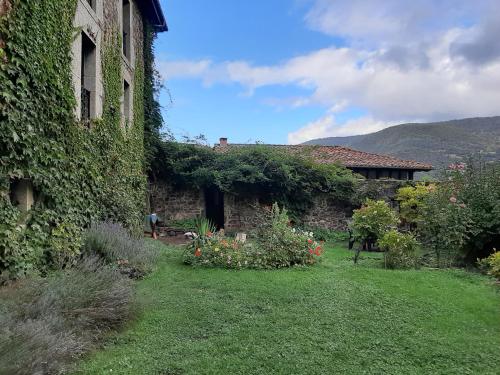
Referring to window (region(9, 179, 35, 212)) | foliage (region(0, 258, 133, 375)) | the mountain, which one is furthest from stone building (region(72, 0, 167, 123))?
the mountain

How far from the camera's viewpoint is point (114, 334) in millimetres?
3867

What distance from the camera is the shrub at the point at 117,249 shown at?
20.4 feet

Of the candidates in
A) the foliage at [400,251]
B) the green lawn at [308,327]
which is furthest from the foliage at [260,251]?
the foliage at [400,251]

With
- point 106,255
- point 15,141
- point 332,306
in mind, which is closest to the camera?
point 15,141

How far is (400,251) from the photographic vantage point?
25.8 ft

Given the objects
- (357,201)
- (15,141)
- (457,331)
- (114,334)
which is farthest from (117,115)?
(357,201)

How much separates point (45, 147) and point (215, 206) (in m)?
10.8

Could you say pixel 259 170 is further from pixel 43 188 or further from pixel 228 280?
pixel 43 188

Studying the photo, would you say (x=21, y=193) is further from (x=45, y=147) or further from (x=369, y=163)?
(x=369, y=163)

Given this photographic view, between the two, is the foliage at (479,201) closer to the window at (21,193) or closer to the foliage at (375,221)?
the foliage at (375,221)

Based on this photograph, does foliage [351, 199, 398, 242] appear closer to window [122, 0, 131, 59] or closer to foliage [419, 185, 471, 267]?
foliage [419, 185, 471, 267]

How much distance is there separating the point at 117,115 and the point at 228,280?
202 inches

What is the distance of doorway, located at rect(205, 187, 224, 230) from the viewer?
51.8 feet

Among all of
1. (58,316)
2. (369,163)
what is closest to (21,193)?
(58,316)
